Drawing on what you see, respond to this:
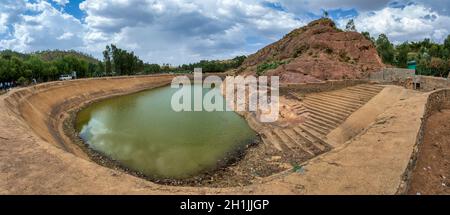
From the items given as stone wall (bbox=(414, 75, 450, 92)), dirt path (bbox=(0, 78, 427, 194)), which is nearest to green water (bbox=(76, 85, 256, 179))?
dirt path (bbox=(0, 78, 427, 194))

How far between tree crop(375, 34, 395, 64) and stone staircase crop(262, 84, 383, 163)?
25.2 metres

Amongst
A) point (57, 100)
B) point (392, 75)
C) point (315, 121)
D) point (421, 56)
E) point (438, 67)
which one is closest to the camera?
point (315, 121)

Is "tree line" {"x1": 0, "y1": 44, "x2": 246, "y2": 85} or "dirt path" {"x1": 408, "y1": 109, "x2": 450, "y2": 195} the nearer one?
"dirt path" {"x1": 408, "y1": 109, "x2": 450, "y2": 195}

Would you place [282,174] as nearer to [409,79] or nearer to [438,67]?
[409,79]

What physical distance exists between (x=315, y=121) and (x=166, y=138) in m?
8.81

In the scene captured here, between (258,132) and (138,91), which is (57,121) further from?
(138,91)

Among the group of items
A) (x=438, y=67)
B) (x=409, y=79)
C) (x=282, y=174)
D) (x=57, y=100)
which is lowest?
(x=282, y=174)

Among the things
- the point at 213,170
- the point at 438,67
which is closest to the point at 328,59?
the point at 438,67

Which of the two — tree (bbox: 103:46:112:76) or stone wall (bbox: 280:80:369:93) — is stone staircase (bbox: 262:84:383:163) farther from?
tree (bbox: 103:46:112:76)

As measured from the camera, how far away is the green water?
12555mm

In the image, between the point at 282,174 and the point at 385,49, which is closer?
the point at 282,174

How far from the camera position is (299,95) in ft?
76.3

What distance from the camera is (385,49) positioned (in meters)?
45.1
